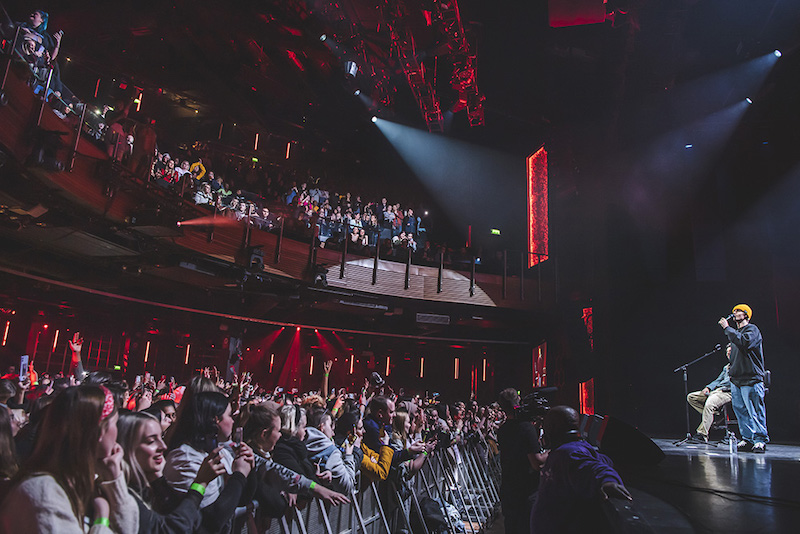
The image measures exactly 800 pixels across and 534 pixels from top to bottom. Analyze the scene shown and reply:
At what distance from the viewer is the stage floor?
99.0 inches

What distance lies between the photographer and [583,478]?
275 cm

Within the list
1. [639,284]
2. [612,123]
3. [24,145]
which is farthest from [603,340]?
[24,145]

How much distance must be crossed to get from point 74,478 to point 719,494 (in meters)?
3.36

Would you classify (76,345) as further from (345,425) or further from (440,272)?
(440,272)

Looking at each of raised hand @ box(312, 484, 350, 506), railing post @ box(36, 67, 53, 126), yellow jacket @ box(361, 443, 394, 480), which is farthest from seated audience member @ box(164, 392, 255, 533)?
railing post @ box(36, 67, 53, 126)

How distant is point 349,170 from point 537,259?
8.16 meters

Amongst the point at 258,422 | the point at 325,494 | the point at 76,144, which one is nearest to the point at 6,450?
the point at 258,422

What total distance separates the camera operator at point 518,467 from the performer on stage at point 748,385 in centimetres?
303

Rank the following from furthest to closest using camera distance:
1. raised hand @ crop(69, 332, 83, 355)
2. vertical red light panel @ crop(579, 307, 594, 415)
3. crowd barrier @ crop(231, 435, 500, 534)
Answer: vertical red light panel @ crop(579, 307, 594, 415)
raised hand @ crop(69, 332, 83, 355)
crowd barrier @ crop(231, 435, 500, 534)

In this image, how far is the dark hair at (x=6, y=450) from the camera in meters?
1.96

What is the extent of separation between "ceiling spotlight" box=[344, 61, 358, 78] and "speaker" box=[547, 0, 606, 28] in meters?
6.20

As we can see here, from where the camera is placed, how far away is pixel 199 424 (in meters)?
2.58

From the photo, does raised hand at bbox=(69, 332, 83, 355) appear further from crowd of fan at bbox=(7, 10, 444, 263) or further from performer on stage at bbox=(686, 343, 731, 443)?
performer on stage at bbox=(686, 343, 731, 443)

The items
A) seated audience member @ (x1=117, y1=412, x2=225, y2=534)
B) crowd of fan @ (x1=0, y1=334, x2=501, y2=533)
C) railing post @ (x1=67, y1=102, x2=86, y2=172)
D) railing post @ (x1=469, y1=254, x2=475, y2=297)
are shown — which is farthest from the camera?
railing post @ (x1=469, y1=254, x2=475, y2=297)
